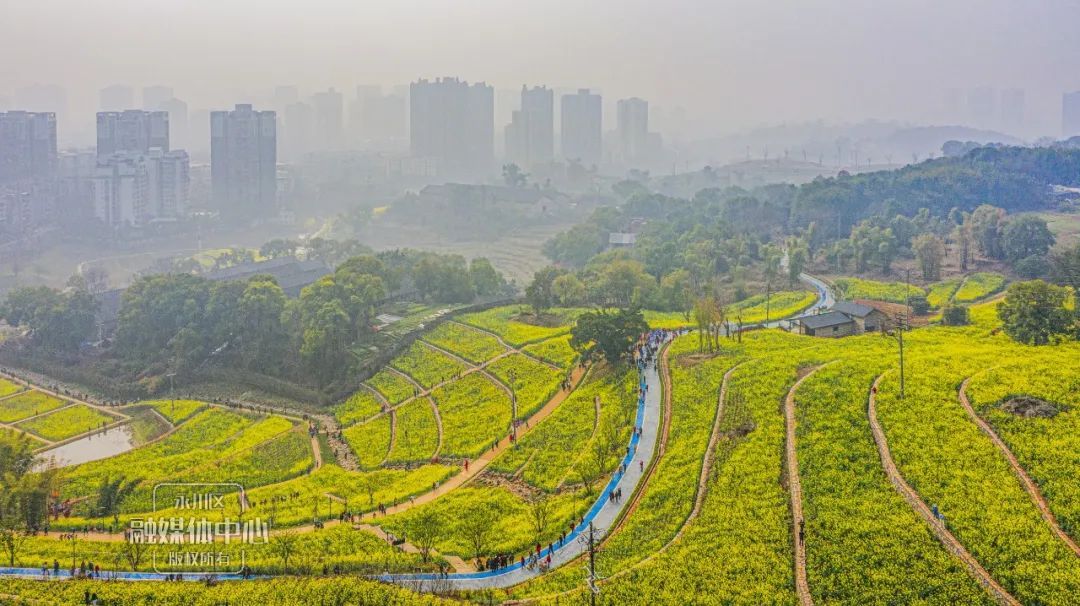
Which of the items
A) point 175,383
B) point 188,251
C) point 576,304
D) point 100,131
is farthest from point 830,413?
point 100,131

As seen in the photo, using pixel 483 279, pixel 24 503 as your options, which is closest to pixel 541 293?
pixel 483 279

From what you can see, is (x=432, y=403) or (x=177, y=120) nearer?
(x=432, y=403)

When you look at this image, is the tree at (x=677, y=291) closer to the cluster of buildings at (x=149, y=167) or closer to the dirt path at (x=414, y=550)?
the dirt path at (x=414, y=550)

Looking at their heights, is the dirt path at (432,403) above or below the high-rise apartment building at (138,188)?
below

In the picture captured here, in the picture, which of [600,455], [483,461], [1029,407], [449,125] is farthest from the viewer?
[449,125]

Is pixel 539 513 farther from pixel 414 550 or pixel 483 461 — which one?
pixel 483 461

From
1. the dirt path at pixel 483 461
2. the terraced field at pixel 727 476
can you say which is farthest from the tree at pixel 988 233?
the dirt path at pixel 483 461
